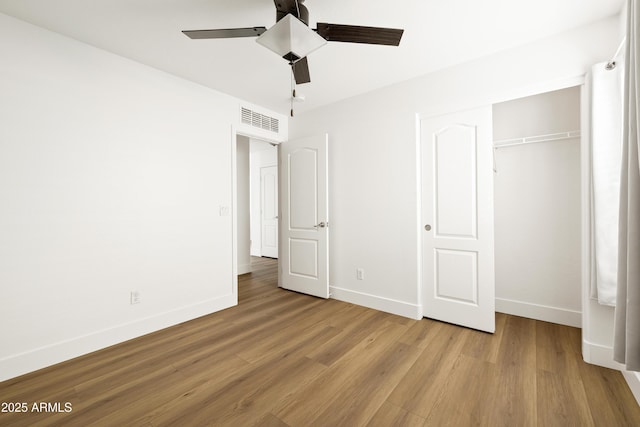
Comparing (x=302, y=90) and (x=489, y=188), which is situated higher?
(x=302, y=90)

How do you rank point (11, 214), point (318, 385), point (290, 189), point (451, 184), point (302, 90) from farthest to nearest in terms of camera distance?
point (290, 189) < point (302, 90) < point (451, 184) < point (11, 214) < point (318, 385)

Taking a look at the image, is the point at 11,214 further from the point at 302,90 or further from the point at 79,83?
the point at 302,90

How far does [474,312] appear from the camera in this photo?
2.60 metres

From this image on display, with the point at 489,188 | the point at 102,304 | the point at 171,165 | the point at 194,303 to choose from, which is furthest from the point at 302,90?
the point at 102,304

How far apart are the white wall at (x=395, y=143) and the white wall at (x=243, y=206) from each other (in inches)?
63.3

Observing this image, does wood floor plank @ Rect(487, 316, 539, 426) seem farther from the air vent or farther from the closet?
the air vent

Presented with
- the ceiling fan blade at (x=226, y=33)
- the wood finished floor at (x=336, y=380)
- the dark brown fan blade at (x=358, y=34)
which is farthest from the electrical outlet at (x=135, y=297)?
the dark brown fan blade at (x=358, y=34)

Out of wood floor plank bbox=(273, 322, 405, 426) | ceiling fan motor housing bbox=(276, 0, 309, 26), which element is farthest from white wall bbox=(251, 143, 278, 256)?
ceiling fan motor housing bbox=(276, 0, 309, 26)

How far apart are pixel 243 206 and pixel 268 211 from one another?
1.57 m

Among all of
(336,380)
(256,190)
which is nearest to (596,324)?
(336,380)

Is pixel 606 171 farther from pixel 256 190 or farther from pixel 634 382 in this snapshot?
pixel 256 190

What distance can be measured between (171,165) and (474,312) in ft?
11.1

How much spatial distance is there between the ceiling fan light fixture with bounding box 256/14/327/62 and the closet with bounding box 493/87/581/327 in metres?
2.49

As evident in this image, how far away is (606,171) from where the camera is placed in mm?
1884
